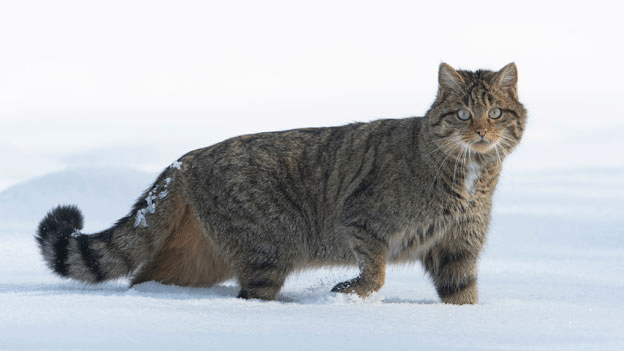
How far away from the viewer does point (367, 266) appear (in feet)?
16.6

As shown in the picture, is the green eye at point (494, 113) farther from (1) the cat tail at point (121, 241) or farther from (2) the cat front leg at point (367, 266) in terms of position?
(1) the cat tail at point (121, 241)

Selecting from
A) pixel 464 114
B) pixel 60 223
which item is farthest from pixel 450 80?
pixel 60 223

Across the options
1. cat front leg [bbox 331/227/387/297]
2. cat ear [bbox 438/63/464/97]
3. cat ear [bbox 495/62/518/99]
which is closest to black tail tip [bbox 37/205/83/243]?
cat front leg [bbox 331/227/387/297]

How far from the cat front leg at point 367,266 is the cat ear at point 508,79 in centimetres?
127

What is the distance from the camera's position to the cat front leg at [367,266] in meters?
5.03

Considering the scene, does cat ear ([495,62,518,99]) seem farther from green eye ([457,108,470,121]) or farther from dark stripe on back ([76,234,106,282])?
dark stripe on back ([76,234,106,282])

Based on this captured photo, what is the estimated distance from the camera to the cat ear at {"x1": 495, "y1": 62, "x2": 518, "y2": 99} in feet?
17.1

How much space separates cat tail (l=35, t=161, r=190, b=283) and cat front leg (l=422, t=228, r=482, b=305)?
5.65 feet

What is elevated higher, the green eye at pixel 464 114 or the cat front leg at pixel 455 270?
the green eye at pixel 464 114

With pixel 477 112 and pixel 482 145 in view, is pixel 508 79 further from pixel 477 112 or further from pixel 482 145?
pixel 482 145

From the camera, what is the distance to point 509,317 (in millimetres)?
4539

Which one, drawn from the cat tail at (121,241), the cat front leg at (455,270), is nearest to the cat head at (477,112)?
the cat front leg at (455,270)

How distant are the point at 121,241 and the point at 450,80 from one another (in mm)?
2427

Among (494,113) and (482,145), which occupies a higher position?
(494,113)
